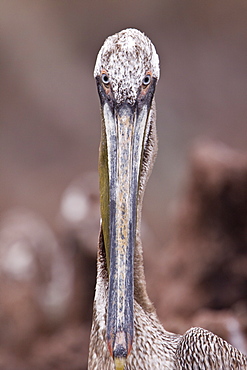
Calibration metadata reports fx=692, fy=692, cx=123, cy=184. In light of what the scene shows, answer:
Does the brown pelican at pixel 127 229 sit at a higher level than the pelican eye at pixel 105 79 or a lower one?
lower

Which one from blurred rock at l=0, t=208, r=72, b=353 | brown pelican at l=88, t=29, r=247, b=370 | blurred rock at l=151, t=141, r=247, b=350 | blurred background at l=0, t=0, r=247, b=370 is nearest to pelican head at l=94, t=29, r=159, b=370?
brown pelican at l=88, t=29, r=247, b=370

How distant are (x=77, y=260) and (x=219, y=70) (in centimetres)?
389

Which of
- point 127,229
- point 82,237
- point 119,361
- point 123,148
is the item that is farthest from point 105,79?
point 82,237

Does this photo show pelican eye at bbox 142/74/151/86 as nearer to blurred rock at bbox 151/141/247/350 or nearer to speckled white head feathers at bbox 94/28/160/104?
speckled white head feathers at bbox 94/28/160/104

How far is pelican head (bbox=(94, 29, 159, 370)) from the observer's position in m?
1.96

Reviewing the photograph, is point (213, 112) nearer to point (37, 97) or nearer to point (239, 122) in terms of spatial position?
point (239, 122)

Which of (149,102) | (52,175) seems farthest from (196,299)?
(52,175)

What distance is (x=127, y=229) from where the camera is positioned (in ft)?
6.55

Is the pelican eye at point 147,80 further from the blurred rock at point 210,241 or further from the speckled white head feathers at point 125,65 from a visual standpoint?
the blurred rock at point 210,241

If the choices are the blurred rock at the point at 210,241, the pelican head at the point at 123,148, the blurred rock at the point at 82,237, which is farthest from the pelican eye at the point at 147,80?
the blurred rock at the point at 82,237

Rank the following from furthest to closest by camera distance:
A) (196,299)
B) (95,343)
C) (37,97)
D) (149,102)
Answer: (37,97) → (196,299) → (95,343) → (149,102)

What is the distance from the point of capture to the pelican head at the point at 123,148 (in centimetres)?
196

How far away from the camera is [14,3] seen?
7.87m

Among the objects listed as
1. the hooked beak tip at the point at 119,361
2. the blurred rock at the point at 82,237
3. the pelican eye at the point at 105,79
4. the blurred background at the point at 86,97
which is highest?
the blurred background at the point at 86,97
